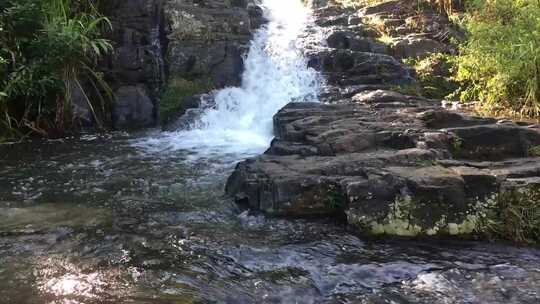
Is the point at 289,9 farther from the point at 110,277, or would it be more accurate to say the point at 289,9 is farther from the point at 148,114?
the point at 110,277

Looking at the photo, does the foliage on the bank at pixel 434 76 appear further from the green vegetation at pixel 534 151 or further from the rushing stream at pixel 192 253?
the rushing stream at pixel 192 253

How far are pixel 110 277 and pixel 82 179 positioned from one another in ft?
9.85

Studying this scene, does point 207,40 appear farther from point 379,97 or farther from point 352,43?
point 379,97

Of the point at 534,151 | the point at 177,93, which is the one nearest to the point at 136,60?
the point at 177,93

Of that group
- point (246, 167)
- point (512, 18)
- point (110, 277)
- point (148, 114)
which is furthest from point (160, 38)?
point (110, 277)

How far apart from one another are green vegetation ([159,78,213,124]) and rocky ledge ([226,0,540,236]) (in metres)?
2.59

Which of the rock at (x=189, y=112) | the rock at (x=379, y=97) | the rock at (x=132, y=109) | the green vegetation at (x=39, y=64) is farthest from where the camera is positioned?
the rock at (x=132, y=109)

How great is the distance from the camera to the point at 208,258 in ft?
13.4

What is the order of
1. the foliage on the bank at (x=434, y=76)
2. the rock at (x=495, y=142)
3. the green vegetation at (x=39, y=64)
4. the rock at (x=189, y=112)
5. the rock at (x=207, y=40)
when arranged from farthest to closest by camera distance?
1. the rock at (x=207, y=40)
2. the foliage on the bank at (x=434, y=76)
3. the rock at (x=189, y=112)
4. the green vegetation at (x=39, y=64)
5. the rock at (x=495, y=142)

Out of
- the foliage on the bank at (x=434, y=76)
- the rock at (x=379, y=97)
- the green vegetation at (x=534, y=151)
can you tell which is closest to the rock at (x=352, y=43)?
the foliage on the bank at (x=434, y=76)

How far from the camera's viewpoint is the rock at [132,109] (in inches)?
377

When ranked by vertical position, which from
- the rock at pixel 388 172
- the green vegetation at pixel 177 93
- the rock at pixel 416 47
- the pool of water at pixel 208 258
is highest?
the rock at pixel 416 47

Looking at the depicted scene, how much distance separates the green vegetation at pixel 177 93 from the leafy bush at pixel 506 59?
489 cm

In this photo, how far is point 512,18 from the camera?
8305mm
